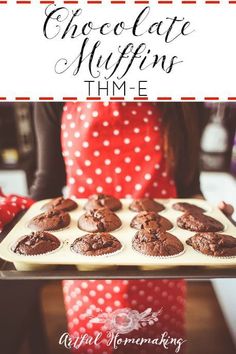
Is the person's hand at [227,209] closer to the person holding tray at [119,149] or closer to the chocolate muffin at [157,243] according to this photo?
the person holding tray at [119,149]

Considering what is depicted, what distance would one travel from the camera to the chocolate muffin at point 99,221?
1481 mm

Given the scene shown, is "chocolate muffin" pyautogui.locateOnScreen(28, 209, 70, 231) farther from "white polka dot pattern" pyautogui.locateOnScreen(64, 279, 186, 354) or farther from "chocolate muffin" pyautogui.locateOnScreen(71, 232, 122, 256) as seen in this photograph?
"white polka dot pattern" pyautogui.locateOnScreen(64, 279, 186, 354)

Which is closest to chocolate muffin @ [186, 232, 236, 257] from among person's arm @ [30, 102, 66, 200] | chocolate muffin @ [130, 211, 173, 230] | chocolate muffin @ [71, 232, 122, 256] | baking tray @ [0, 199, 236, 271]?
baking tray @ [0, 199, 236, 271]

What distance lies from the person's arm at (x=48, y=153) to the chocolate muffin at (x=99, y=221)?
41 cm

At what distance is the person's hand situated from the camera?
1.65 meters

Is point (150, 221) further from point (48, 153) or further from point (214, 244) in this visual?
point (48, 153)

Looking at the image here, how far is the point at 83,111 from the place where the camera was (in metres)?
1.81

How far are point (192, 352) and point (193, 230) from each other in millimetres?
506

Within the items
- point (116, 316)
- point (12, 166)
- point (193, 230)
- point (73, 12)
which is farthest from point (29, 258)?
point (12, 166)

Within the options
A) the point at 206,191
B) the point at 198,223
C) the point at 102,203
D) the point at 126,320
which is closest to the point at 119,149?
the point at 102,203

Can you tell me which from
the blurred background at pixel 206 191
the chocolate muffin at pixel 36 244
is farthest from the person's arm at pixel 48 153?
the chocolate muffin at pixel 36 244

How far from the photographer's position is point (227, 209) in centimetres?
166

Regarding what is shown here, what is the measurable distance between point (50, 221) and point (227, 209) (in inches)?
27.4

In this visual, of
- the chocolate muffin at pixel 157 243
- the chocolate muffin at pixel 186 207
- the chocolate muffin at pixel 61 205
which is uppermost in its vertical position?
the chocolate muffin at pixel 61 205
